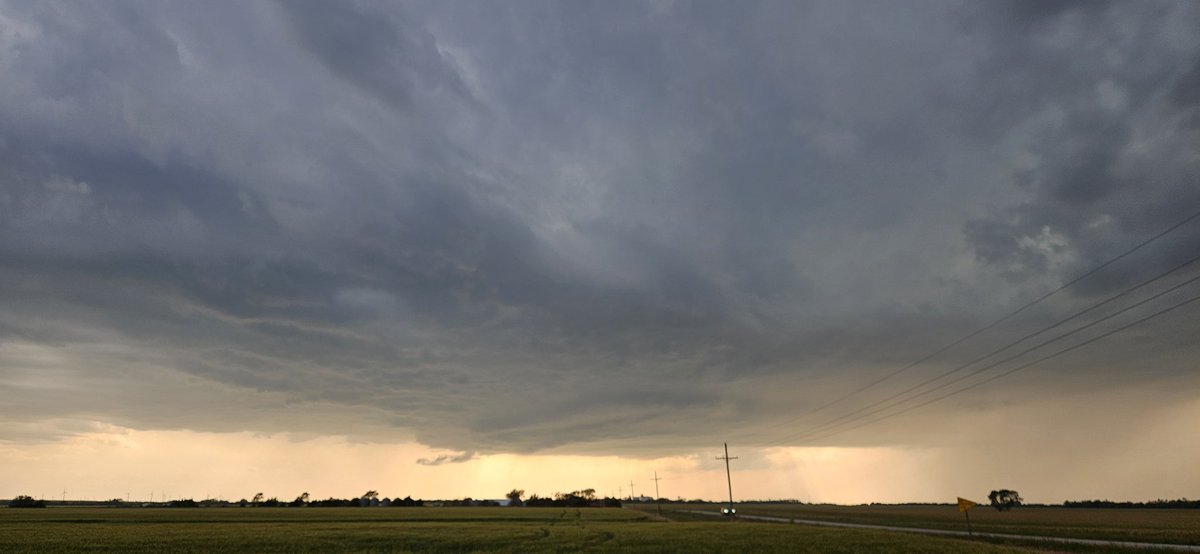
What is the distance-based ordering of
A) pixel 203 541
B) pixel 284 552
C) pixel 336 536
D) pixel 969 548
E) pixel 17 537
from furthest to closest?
pixel 336 536 → pixel 17 537 → pixel 203 541 → pixel 284 552 → pixel 969 548

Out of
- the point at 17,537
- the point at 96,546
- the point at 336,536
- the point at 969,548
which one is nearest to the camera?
the point at 969,548

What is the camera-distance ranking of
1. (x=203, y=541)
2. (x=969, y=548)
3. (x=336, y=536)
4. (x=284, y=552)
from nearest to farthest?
(x=969, y=548) → (x=284, y=552) → (x=203, y=541) → (x=336, y=536)

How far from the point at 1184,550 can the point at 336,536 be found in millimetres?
79691

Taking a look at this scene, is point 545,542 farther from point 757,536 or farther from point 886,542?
point 886,542

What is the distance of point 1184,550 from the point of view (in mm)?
52969

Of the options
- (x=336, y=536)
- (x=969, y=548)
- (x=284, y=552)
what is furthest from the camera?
(x=336, y=536)

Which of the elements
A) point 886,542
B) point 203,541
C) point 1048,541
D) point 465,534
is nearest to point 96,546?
point 203,541

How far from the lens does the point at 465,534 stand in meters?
75.2

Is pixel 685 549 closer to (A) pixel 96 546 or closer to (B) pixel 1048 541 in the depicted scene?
(B) pixel 1048 541

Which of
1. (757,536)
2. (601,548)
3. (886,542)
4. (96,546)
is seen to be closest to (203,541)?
(96,546)

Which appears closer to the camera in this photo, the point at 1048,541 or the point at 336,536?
the point at 1048,541

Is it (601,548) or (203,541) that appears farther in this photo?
(203,541)

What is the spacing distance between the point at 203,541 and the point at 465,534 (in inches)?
1042

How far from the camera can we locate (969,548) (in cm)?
5062
